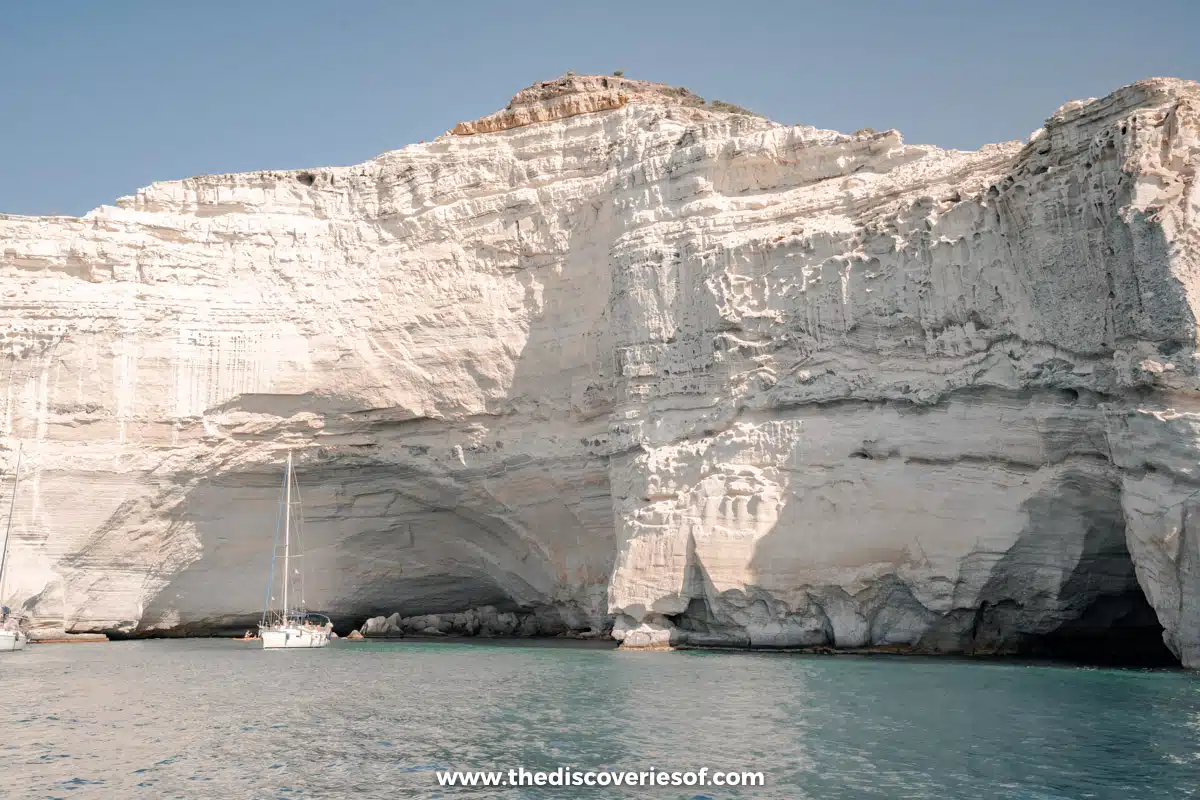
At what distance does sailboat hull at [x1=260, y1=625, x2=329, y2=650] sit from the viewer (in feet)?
78.9

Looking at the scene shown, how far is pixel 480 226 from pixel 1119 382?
14940 mm

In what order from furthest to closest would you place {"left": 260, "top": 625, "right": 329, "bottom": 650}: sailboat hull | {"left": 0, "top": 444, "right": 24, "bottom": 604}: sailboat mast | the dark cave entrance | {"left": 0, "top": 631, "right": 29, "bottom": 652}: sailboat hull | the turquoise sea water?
{"left": 0, "top": 444, "right": 24, "bottom": 604}: sailboat mast
{"left": 260, "top": 625, "right": 329, "bottom": 650}: sailboat hull
{"left": 0, "top": 631, "right": 29, "bottom": 652}: sailboat hull
the dark cave entrance
the turquoise sea water

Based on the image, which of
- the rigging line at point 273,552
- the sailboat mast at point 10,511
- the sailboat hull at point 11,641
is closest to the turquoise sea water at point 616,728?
the sailboat hull at point 11,641

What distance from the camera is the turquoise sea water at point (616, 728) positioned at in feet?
31.4

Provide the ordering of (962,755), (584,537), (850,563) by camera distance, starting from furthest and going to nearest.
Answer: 1. (584,537)
2. (850,563)
3. (962,755)

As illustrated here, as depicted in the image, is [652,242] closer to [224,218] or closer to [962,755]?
[224,218]

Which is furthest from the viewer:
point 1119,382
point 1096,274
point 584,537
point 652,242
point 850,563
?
point 584,537

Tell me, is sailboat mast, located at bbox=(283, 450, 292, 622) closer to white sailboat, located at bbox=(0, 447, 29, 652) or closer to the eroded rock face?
the eroded rock face

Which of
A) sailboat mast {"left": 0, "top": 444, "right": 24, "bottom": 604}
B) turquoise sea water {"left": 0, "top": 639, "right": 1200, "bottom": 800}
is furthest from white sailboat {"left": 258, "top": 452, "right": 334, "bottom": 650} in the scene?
sailboat mast {"left": 0, "top": 444, "right": 24, "bottom": 604}

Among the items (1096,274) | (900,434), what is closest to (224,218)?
(900,434)

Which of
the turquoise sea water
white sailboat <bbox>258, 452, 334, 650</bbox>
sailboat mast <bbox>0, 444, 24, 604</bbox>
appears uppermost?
sailboat mast <bbox>0, 444, 24, 604</bbox>

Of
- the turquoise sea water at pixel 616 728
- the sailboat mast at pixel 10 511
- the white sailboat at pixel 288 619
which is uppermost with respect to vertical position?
the sailboat mast at pixel 10 511

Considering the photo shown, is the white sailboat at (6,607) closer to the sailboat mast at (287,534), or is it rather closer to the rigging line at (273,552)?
the rigging line at (273,552)

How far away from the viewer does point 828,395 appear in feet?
67.9
